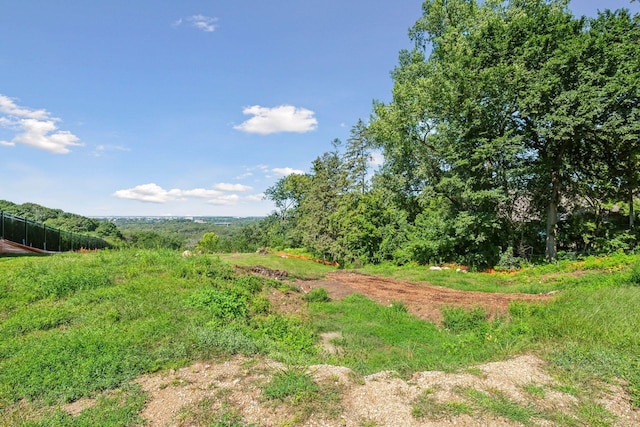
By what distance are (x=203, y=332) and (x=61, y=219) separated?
7997cm

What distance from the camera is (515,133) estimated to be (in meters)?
16.0

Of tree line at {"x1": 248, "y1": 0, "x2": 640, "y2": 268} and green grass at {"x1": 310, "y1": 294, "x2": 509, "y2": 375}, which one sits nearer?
green grass at {"x1": 310, "y1": 294, "x2": 509, "y2": 375}

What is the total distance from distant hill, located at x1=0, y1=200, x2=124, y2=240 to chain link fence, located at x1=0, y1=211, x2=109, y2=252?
35682 mm

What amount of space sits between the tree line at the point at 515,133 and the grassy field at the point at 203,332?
23.6 ft

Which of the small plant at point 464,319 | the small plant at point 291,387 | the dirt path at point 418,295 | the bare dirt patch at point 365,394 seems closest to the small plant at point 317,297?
the dirt path at point 418,295

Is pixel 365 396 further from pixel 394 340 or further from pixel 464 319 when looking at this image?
pixel 464 319

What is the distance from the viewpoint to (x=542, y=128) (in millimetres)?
14211

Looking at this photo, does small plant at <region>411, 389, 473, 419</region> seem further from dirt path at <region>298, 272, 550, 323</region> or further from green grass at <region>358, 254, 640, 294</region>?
green grass at <region>358, 254, 640, 294</region>

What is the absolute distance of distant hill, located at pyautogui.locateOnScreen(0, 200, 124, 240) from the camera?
57.6 m

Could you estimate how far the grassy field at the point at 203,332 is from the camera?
12.9 ft

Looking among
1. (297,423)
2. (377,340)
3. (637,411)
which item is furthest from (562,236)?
(297,423)

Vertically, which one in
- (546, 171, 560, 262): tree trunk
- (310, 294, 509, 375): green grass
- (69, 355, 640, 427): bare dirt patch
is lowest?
(310, 294, 509, 375): green grass

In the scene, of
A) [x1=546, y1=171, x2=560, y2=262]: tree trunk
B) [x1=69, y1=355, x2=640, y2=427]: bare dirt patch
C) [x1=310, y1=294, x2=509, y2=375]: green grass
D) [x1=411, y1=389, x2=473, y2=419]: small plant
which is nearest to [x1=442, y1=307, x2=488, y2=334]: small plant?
[x1=310, y1=294, x2=509, y2=375]: green grass

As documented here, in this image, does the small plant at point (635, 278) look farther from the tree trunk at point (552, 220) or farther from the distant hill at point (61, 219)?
the distant hill at point (61, 219)
